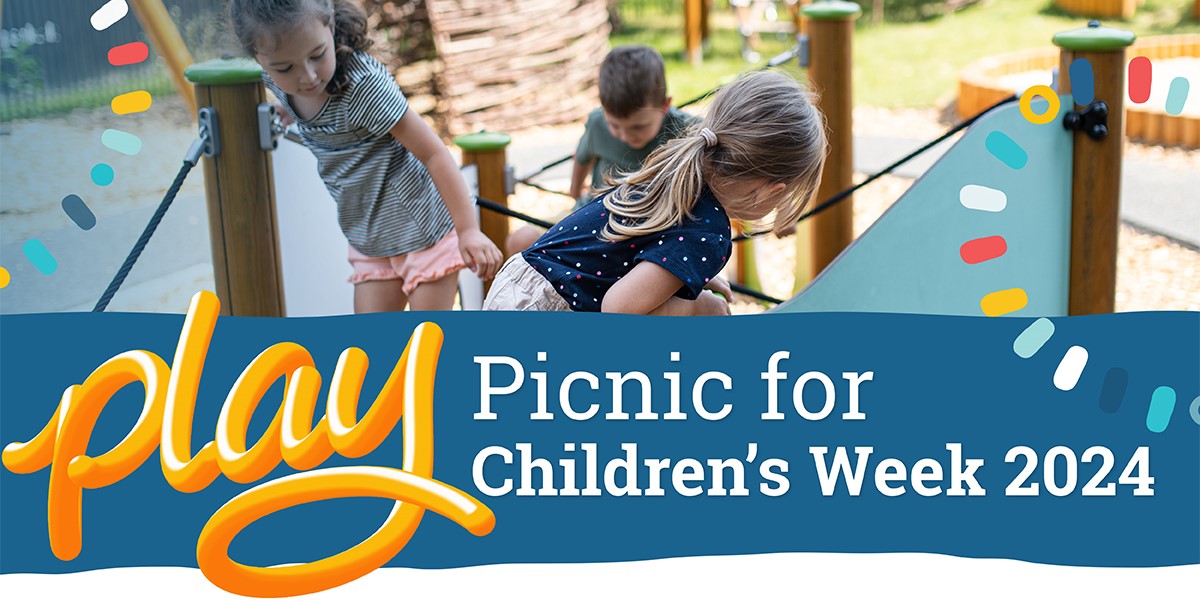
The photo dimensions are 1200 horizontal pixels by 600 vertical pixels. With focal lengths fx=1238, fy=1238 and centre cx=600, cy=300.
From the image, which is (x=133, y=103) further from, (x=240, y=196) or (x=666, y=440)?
(x=666, y=440)

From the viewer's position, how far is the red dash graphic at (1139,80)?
2.68m

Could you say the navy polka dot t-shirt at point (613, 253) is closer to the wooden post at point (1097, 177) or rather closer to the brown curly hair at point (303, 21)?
the brown curly hair at point (303, 21)

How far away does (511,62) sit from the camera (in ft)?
28.4

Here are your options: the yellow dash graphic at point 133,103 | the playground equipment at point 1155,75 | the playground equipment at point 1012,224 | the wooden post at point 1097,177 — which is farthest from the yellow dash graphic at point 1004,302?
the playground equipment at point 1155,75

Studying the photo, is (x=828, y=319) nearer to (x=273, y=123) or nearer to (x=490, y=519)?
(x=490, y=519)

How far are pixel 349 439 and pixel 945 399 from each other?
3.31 ft

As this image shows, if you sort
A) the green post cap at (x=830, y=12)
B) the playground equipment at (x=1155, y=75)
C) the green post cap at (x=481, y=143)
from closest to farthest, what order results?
the green post cap at (x=481, y=143) → the green post cap at (x=830, y=12) → the playground equipment at (x=1155, y=75)

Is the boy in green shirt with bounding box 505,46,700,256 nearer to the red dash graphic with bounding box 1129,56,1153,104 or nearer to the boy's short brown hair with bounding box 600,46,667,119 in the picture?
the boy's short brown hair with bounding box 600,46,667,119

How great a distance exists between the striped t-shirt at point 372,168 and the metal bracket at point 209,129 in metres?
0.14

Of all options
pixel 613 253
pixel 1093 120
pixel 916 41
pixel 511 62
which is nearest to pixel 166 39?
pixel 613 253

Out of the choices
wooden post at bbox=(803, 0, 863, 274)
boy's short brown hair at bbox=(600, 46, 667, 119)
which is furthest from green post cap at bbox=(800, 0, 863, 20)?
boy's short brown hair at bbox=(600, 46, 667, 119)

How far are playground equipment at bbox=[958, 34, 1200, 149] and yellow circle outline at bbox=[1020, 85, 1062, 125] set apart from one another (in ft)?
15.1

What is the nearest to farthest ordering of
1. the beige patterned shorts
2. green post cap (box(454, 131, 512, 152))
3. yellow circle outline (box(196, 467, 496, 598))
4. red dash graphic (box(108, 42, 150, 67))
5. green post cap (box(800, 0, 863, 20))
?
yellow circle outline (box(196, 467, 496, 598)), the beige patterned shorts, red dash graphic (box(108, 42, 150, 67)), green post cap (box(454, 131, 512, 152)), green post cap (box(800, 0, 863, 20))

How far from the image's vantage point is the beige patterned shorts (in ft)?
7.64
